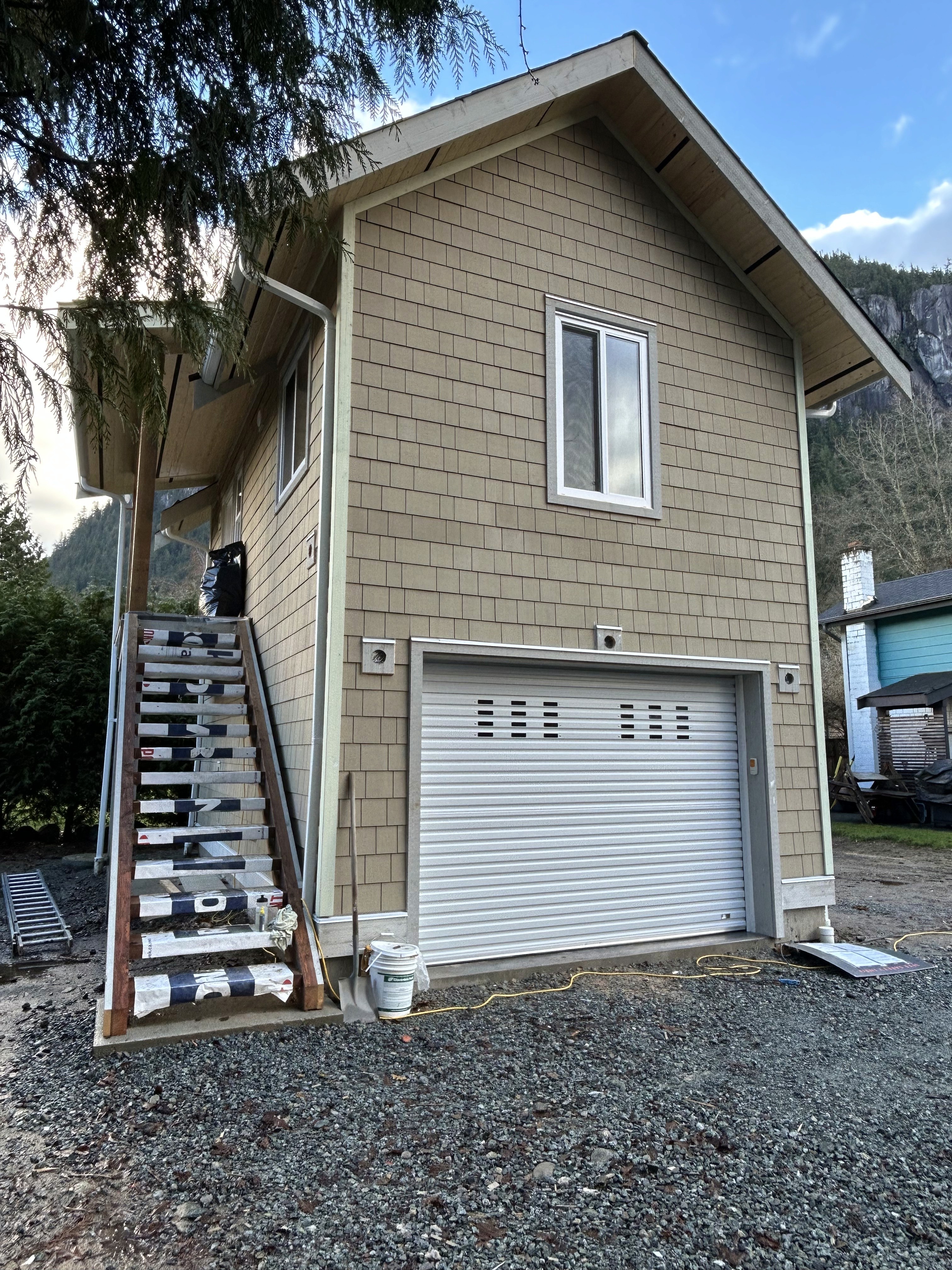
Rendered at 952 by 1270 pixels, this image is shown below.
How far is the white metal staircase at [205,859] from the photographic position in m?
4.41

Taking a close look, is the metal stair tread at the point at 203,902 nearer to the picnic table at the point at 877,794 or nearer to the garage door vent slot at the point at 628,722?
the garage door vent slot at the point at 628,722

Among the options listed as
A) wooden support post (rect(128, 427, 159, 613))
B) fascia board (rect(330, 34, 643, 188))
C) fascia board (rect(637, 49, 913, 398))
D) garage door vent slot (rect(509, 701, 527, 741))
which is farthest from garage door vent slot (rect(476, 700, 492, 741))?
fascia board (rect(637, 49, 913, 398))

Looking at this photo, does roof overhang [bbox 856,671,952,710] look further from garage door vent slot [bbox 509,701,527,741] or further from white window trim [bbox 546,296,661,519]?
garage door vent slot [bbox 509,701,527,741]

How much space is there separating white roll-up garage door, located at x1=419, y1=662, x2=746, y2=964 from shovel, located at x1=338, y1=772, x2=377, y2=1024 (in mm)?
661

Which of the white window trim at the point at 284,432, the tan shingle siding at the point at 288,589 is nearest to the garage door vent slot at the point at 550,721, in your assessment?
the tan shingle siding at the point at 288,589

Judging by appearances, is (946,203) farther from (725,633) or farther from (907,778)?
(725,633)

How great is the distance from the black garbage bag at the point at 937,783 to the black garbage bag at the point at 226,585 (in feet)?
40.9

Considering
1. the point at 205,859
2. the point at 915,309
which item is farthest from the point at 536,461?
the point at 915,309

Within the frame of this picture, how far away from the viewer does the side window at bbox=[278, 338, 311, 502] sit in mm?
6449

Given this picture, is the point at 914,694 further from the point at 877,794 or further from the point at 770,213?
the point at 770,213

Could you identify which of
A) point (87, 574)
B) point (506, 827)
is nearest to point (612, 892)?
point (506, 827)

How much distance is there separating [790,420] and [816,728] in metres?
2.74

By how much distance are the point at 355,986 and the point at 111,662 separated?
5.71 meters

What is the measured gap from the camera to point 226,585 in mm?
8805
